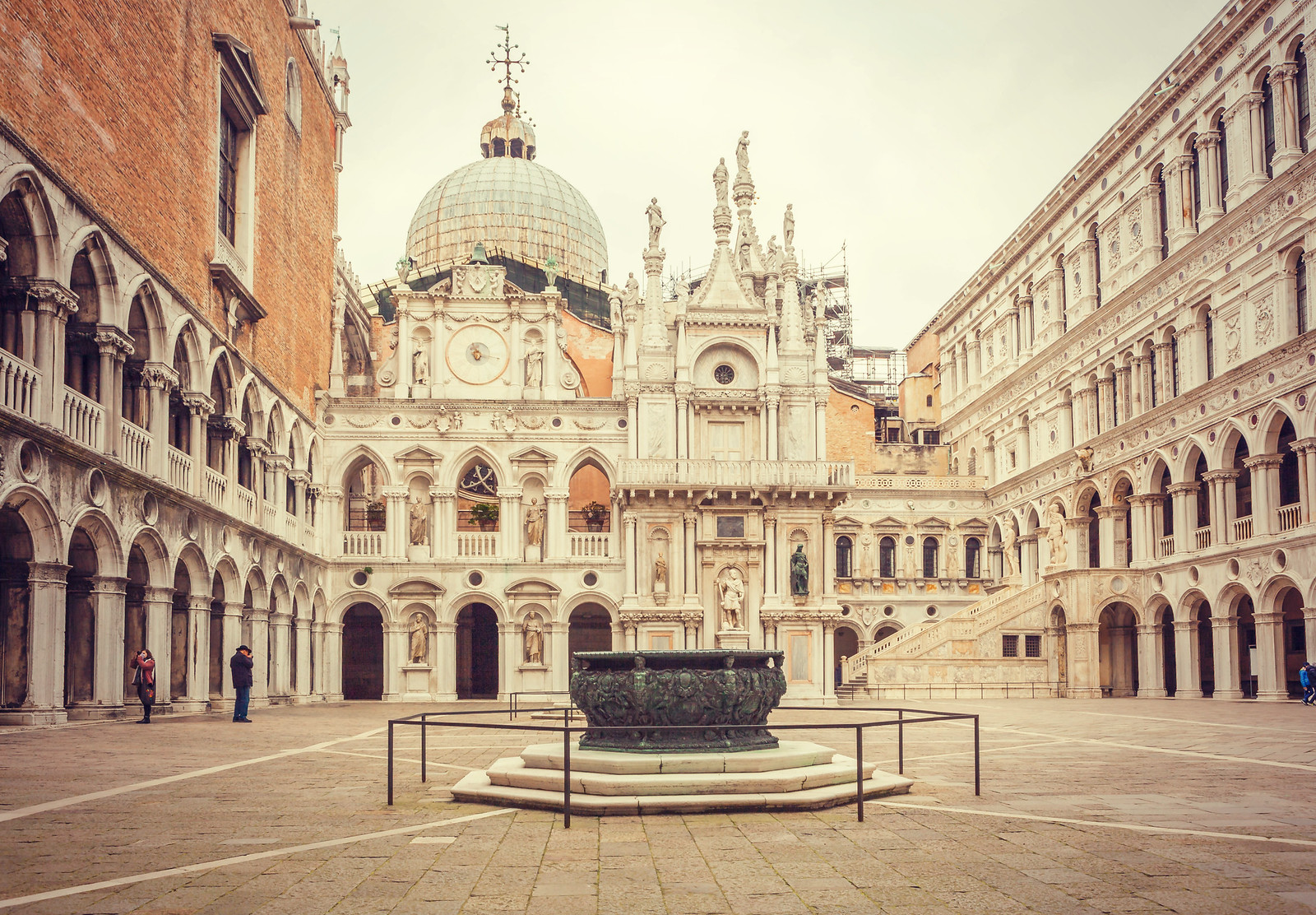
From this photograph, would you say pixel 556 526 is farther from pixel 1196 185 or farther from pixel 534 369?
pixel 1196 185

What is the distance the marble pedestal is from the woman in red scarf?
42.4 feet

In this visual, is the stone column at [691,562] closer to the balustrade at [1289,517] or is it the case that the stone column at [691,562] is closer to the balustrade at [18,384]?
the balustrade at [1289,517]

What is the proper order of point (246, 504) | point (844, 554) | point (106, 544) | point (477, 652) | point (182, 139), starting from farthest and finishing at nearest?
point (844, 554)
point (477, 652)
point (246, 504)
point (182, 139)
point (106, 544)

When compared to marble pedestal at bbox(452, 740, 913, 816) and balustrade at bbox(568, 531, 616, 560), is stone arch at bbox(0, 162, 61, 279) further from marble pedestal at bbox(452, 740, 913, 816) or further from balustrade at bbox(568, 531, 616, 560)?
balustrade at bbox(568, 531, 616, 560)

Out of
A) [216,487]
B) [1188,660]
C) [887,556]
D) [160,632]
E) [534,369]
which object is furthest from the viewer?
[887,556]

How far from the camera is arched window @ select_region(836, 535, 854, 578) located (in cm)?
5097

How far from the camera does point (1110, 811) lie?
38.0 feet

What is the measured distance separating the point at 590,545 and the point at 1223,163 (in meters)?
21.5

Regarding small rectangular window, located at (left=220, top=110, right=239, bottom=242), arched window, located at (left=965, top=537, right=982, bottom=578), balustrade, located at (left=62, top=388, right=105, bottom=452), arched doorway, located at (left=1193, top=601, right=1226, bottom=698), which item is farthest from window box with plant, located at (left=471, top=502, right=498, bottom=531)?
arched doorway, located at (left=1193, top=601, right=1226, bottom=698)

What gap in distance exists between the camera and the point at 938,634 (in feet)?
134

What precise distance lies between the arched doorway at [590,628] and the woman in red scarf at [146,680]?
2106 cm

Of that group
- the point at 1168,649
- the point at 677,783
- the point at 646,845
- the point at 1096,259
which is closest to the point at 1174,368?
the point at 1096,259

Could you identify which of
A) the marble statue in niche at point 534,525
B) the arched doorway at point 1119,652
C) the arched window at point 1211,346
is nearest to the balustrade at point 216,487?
the marble statue in niche at point 534,525

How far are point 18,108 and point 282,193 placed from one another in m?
15.8
